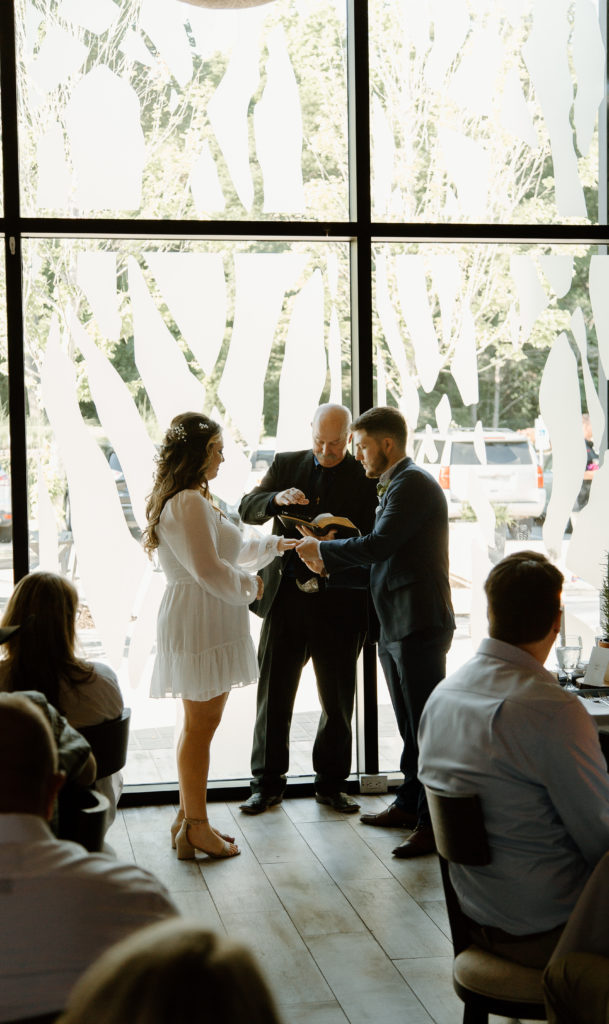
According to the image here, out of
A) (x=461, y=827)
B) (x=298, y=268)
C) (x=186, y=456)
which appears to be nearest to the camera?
(x=461, y=827)

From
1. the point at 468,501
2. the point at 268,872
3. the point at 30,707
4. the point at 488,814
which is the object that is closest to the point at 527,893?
the point at 488,814

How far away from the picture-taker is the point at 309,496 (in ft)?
15.6

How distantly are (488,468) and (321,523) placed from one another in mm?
954

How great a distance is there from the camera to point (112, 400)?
15.7 ft

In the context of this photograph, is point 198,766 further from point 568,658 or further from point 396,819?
point 568,658

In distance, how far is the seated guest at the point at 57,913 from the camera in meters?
1.41

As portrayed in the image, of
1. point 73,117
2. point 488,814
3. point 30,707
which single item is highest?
point 73,117

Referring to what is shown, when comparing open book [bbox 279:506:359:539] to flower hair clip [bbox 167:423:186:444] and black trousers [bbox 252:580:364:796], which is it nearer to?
black trousers [bbox 252:580:364:796]

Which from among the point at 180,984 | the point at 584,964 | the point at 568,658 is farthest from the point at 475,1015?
the point at 180,984

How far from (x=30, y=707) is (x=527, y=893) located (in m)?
1.18

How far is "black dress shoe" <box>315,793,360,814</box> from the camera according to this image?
4688mm

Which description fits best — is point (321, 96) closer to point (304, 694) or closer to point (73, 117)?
point (73, 117)

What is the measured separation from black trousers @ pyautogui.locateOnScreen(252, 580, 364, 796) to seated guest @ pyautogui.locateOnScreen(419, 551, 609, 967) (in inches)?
92.6

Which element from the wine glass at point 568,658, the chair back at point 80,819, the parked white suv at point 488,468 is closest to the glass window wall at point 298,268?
the parked white suv at point 488,468
